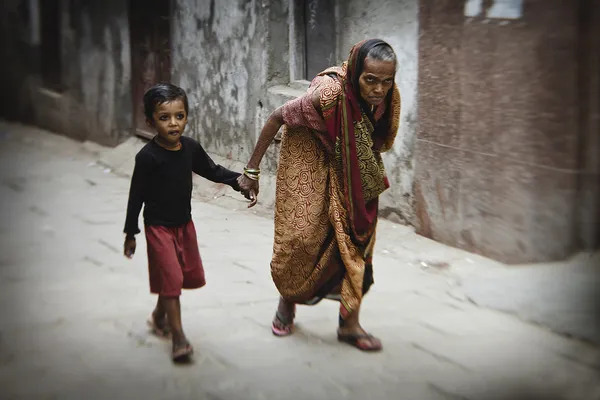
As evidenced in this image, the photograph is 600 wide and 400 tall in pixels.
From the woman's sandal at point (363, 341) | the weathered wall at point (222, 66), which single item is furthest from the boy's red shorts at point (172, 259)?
the weathered wall at point (222, 66)

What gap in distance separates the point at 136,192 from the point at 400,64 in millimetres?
2643

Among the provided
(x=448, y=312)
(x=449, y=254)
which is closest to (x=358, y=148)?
(x=448, y=312)

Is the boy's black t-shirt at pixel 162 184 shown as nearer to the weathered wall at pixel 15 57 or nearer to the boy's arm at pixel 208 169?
the boy's arm at pixel 208 169

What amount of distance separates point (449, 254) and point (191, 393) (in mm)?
2409

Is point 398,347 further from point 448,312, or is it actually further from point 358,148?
point 358,148

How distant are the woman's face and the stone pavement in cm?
117

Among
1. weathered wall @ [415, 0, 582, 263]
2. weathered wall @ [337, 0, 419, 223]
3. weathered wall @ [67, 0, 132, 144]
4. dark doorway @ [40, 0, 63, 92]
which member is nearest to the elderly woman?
weathered wall @ [415, 0, 582, 263]

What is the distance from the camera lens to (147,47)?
8.88 metres

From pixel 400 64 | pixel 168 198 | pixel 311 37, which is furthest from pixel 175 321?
pixel 311 37

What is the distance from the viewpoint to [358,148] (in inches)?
141

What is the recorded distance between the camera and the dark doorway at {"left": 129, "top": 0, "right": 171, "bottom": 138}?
27.9 ft

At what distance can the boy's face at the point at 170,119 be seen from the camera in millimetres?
3459

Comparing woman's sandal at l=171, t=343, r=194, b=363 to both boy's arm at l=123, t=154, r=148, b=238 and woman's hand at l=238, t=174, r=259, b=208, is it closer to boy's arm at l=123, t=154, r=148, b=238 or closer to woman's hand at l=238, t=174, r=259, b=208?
boy's arm at l=123, t=154, r=148, b=238

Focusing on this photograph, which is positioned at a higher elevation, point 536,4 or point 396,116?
point 536,4
